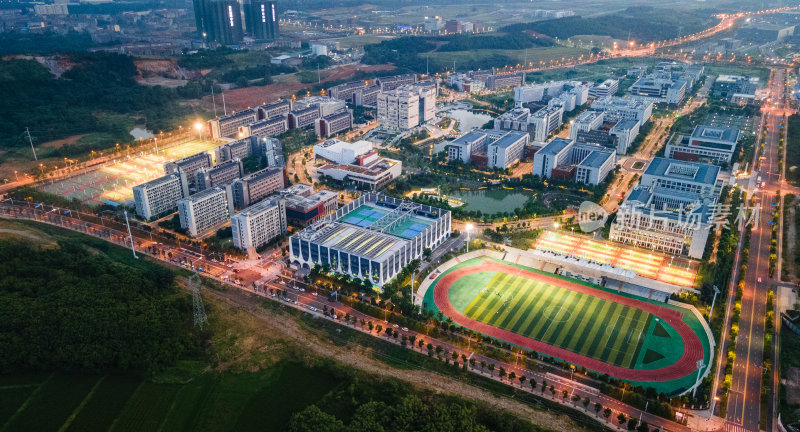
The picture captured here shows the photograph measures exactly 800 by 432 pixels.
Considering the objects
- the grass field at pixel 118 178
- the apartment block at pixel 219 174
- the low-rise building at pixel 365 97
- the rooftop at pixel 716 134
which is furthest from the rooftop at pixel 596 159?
the grass field at pixel 118 178

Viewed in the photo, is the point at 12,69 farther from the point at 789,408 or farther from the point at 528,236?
the point at 789,408

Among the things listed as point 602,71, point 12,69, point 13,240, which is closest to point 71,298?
point 13,240

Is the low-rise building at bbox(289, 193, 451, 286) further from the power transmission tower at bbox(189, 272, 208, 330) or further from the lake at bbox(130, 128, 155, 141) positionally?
the lake at bbox(130, 128, 155, 141)

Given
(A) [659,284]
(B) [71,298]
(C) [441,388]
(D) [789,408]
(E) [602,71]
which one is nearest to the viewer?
(D) [789,408]

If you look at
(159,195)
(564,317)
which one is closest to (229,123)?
(159,195)

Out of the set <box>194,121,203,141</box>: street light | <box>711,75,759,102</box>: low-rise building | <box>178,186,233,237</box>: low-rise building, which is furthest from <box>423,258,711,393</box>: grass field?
<box>711,75,759,102</box>: low-rise building

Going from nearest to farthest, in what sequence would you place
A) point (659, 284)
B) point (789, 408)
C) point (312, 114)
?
point (789, 408), point (659, 284), point (312, 114)

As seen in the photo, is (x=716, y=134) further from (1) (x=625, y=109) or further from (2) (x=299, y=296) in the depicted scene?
(2) (x=299, y=296)
